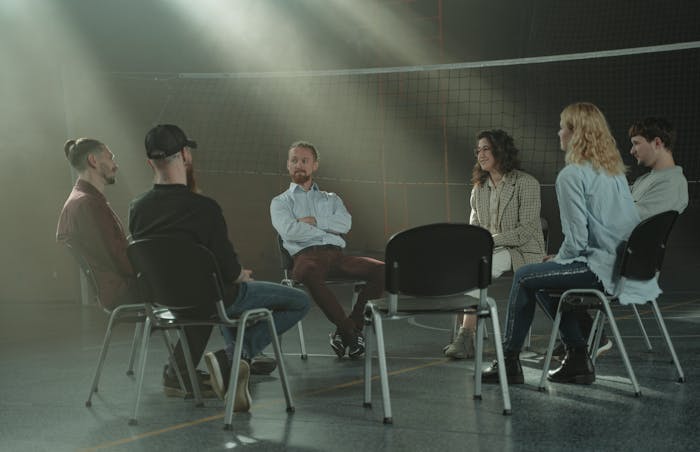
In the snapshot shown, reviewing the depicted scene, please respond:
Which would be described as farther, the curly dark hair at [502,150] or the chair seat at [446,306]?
the curly dark hair at [502,150]

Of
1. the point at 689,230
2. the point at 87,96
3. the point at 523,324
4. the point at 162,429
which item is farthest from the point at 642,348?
the point at 689,230

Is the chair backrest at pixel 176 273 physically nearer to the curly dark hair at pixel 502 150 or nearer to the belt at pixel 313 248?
the belt at pixel 313 248

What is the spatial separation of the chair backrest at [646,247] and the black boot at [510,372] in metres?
0.70

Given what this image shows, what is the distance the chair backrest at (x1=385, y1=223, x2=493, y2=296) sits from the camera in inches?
143

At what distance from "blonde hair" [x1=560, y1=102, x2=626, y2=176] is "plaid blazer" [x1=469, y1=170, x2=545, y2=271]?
96 cm

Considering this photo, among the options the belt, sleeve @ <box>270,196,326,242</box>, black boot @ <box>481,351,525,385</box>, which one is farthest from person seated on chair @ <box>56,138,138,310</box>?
black boot @ <box>481,351,525,385</box>

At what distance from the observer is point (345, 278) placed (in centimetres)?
555

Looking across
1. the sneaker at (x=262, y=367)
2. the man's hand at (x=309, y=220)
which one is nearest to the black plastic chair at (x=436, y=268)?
the sneaker at (x=262, y=367)

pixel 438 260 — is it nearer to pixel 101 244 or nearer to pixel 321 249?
pixel 101 244

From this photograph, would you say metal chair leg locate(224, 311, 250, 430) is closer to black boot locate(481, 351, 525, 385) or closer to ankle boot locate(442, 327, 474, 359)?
black boot locate(481, 351, 525, 385)

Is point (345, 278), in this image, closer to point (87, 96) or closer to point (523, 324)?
point (523, 324)

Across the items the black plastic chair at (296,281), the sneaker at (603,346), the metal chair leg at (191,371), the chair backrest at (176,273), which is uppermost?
the chair backrest at (176,273)

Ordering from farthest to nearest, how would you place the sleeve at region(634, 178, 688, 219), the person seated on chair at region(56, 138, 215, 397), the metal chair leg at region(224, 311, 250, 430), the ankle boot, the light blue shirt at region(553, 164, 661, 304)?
1. the ankle boot
2. the sleeve at region(634, 178, 688, 219)
3. the person seated on chair at region(56, 138, 215, 397)
4. the light blue shirt at region(553, 164, 661, 304)
5. the metal chair leg at region(224, 311, 250, 430)

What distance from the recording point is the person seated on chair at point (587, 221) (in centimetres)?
415
